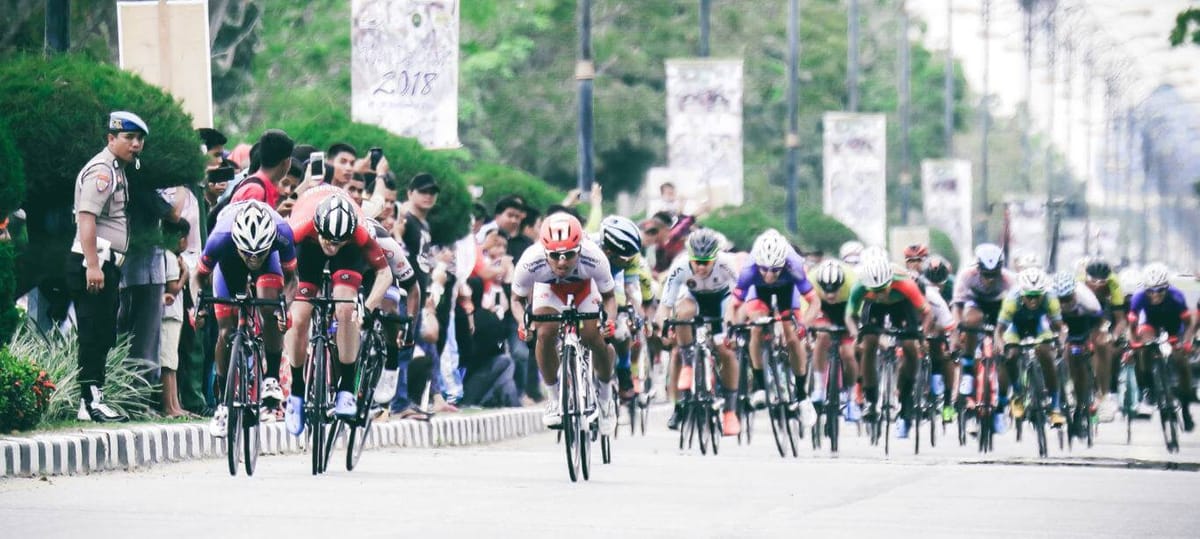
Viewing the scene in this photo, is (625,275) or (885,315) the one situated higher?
(625,275)

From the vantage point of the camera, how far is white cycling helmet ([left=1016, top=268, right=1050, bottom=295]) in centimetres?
2145

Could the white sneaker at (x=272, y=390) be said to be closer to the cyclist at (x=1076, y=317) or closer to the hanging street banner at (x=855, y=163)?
the cyclist at (x=1076, y=317)

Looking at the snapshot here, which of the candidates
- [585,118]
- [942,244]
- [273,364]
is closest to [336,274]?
[273,364]

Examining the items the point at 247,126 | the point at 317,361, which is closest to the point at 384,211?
the point at 317,361

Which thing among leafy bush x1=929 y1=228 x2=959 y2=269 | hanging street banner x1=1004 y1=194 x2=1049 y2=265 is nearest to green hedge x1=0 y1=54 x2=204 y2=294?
hanging street banner x1=1004 y1=194 x2=1049 y2=265

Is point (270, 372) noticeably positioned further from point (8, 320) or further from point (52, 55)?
point (52, 55)

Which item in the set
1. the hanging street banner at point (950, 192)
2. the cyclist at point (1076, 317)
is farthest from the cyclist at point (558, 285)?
the hanging street banner at point (950, 192)

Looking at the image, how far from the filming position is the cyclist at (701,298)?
19.1 metres

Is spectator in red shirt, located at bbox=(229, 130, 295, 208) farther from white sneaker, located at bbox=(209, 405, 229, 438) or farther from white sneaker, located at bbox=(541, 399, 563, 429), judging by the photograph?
white sneaker, located at bbox=(541, 399, 563, 429)

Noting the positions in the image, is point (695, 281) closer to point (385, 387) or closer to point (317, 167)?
point (385, 387)

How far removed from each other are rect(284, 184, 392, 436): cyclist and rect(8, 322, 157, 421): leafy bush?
1945mm

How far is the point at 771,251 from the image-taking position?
19.2 m

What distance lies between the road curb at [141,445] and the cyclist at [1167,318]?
8.58 m

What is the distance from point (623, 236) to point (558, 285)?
137cm
